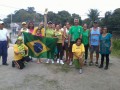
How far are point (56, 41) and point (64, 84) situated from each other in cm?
274

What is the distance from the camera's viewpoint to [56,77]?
31.8ft

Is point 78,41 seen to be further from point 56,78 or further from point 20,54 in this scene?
point 20,54

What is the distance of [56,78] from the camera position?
9578mm

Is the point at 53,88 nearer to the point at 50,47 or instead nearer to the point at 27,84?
the point at 27,84

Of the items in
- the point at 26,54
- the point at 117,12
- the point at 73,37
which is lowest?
the point at 26,54

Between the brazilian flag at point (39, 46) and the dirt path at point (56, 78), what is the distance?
0.60m

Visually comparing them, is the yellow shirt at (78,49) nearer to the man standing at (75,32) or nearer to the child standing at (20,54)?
the man standing at (75,32)

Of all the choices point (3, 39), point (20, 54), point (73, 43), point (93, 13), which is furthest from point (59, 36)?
point (93, 13)

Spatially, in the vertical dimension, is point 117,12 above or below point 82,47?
above

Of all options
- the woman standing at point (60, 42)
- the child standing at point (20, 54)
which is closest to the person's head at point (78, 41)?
the woman standing at point (60, 42)

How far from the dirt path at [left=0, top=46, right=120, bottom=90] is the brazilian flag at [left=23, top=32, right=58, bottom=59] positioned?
1.98ft

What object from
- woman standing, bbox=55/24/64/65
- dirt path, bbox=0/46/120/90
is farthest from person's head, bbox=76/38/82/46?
dirt path, bbox=0/46/120/90

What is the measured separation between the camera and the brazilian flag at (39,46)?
11477 mm

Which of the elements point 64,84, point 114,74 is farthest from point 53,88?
point 114,74
